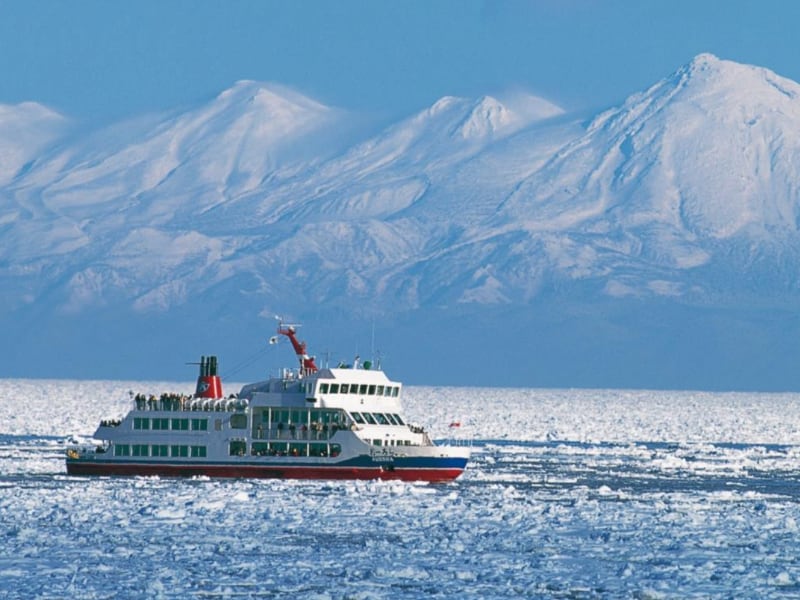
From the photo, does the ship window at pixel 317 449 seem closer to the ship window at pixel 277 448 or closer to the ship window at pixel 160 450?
the ship window at pixel 277 448

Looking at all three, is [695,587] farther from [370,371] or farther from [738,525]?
[370,371]

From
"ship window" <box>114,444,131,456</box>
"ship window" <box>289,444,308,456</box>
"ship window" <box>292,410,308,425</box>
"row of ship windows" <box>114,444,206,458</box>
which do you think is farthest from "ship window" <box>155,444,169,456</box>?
"ship window" <box>292,410,308,425</box>

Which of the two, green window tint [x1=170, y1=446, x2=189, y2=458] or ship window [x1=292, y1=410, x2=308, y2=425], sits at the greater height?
ship window [x1=292, y1=410, x2=308, y2=425]

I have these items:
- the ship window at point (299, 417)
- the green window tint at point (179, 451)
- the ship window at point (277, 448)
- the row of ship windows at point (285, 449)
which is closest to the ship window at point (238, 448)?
the row of ship windows at point (285, 449)

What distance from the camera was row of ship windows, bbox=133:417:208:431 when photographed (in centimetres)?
5850

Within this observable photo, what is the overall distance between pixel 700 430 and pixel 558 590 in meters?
70.6

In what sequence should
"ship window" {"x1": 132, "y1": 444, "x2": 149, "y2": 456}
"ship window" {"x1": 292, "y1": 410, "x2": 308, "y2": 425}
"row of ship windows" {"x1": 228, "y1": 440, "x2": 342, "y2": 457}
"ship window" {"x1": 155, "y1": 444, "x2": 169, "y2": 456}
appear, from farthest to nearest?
"ship window" {"x1": 132, "y1": 444, "x2": 149, "y2": 456}, "ship window" {"x1": 155, "y1": 444, "x2": 169, "y2": 456}, "ship window" {"x1": 292, "y1": 410, "x2": 308, "y2": 425}, "row of ship windows" {"x1": 228, "y1": 440, "x2": 342, "y2": 457}

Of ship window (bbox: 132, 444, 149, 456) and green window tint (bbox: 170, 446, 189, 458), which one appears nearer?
green window tint (bbox: 170, 446, 189, 458)

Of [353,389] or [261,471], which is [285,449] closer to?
[261,471]

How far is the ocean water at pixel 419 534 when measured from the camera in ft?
105

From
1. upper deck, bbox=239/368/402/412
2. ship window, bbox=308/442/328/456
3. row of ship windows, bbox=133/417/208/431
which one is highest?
upper deck, bbox=239/368/402/412

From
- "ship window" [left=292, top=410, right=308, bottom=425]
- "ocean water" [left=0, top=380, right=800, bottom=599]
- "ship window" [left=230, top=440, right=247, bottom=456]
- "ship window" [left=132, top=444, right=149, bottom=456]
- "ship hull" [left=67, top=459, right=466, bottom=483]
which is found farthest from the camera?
"ship window" [left=132, top=444, right=149, bottom=456]

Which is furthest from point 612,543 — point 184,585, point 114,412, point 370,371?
point 114,412

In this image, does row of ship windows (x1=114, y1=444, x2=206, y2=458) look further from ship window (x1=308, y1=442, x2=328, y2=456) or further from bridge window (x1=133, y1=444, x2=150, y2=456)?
ship window (x1=308, y1=442, x2=328, y2=456)
